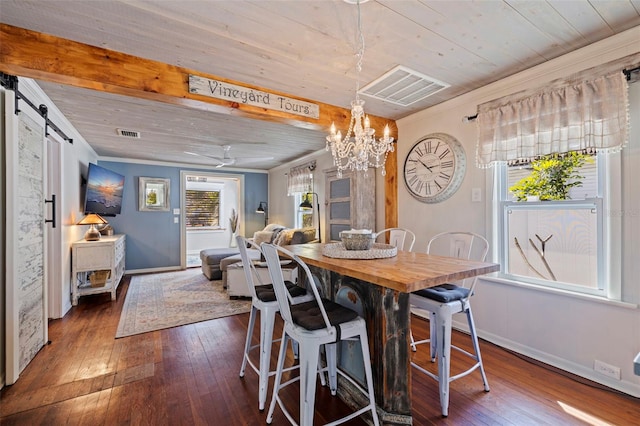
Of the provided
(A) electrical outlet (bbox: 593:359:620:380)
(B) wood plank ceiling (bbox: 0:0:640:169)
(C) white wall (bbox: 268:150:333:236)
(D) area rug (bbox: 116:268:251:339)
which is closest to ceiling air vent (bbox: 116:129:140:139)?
(B) wood plank ceiling (bbox: 0:0:640:169)

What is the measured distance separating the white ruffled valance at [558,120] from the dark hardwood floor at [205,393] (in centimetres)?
159

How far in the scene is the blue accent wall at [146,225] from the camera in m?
5.62

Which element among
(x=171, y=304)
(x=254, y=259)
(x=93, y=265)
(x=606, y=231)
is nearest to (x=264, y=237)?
(x=254, y=259)

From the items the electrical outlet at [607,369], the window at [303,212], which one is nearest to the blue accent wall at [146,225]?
the window at [303,212]

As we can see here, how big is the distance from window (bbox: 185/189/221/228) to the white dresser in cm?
406

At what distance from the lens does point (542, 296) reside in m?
2.24

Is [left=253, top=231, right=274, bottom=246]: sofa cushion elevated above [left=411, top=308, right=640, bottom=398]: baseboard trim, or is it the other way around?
[left=253, top=231, right=274, bottom=246]: sofa cushion

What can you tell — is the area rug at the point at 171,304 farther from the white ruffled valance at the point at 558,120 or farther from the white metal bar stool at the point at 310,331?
the white ruffled valance at the point at 558,120

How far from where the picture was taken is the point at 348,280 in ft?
5.92

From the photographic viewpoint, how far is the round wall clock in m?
2.83

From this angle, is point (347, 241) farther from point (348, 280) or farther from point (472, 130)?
point (472, 130)

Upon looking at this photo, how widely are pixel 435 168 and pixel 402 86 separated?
3.14ft

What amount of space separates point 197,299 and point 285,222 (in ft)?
8.87

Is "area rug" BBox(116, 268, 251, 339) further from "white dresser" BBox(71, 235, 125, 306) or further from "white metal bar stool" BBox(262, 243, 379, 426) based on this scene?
"white metal bar stool" BBox(262, 243, 379, 426)
